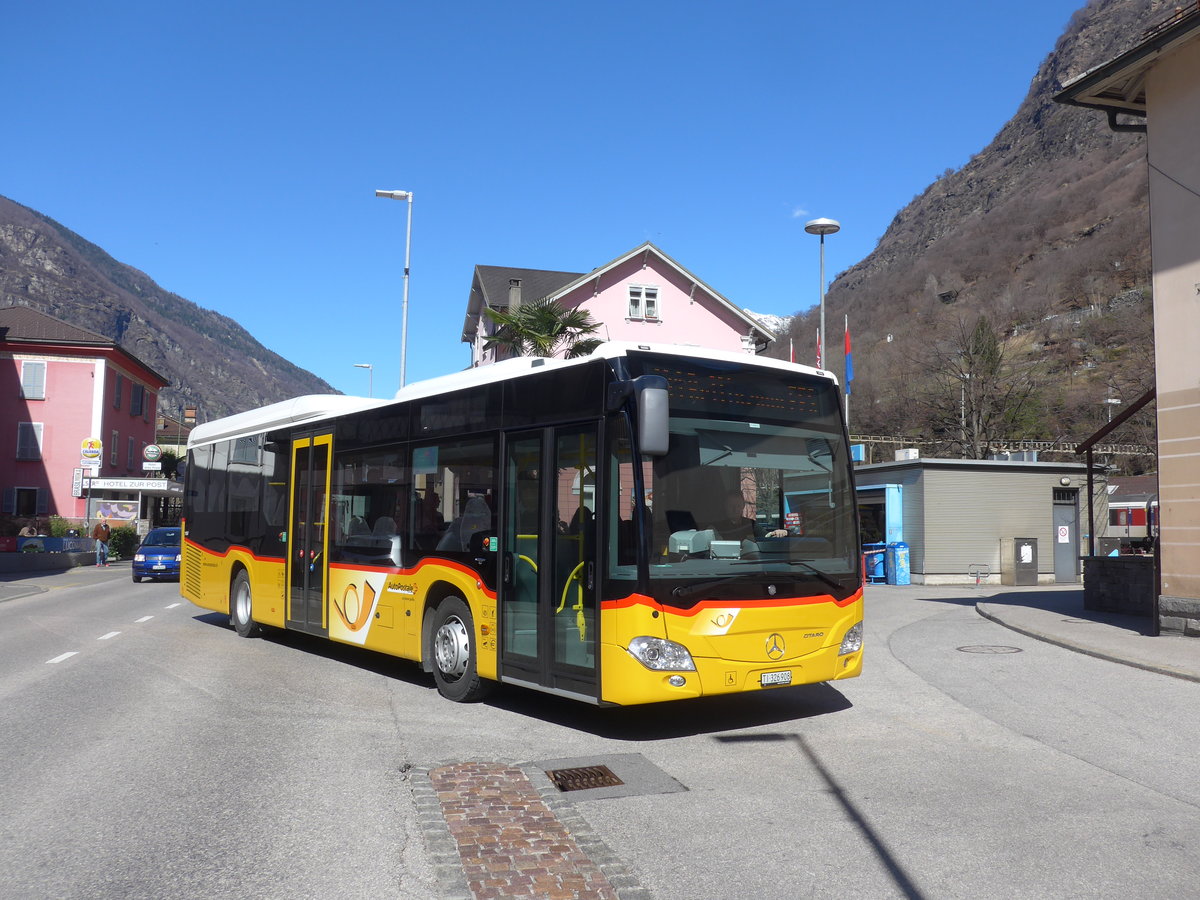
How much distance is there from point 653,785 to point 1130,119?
14.7 metres

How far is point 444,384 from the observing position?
970 centimetres

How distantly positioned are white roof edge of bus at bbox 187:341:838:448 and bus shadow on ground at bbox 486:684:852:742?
2891 mm

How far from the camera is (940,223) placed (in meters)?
171

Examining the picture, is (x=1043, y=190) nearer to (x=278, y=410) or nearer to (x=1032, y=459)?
(x=1032, y=459)

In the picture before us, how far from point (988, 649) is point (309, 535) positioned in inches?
334

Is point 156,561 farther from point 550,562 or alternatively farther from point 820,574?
point 820,574

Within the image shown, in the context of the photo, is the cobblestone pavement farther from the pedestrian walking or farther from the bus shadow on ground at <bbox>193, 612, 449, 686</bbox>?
the pedestrian walking

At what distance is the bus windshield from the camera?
279 inches

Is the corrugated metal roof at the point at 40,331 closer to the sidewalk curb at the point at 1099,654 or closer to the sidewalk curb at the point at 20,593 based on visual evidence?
the sidewalk curb at the point at 20,593

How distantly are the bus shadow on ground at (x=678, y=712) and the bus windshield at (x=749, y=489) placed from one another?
1356 millimetres

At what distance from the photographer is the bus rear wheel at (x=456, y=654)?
28.7 feet

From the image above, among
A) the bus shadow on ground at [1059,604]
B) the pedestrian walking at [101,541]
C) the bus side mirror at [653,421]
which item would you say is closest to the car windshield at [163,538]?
the pedestrian walking at [101,541]

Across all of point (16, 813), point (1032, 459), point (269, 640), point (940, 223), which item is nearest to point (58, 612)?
point (269, 640)

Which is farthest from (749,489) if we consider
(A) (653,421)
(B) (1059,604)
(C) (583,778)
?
(B) (1059,604)
